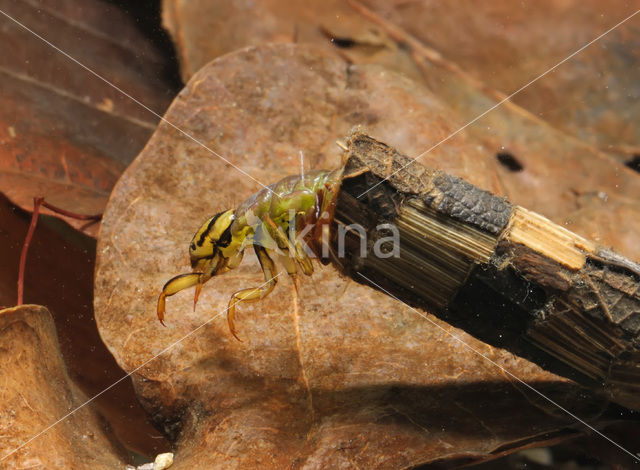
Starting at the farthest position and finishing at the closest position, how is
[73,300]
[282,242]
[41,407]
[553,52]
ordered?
Answer: 1. [553,52]
2. [73,300]
3. [282,242]
4. [41,407]

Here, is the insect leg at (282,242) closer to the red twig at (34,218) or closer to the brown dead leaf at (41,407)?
the brown dead leaf at (41,407)

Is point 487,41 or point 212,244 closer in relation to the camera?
point 212,244

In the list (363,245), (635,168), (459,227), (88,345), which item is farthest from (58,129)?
(635,168)

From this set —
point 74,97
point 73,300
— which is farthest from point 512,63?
point 73,300

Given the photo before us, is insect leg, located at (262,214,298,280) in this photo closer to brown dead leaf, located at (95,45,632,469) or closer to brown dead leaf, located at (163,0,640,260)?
brown dead leaf, located at (95,45,632,469)

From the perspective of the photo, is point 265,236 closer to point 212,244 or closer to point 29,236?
point 212,244

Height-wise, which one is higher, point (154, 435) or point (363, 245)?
point (363, 245)

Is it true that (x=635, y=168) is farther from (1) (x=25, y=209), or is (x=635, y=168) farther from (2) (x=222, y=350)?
(1) (x=25, y=209)
